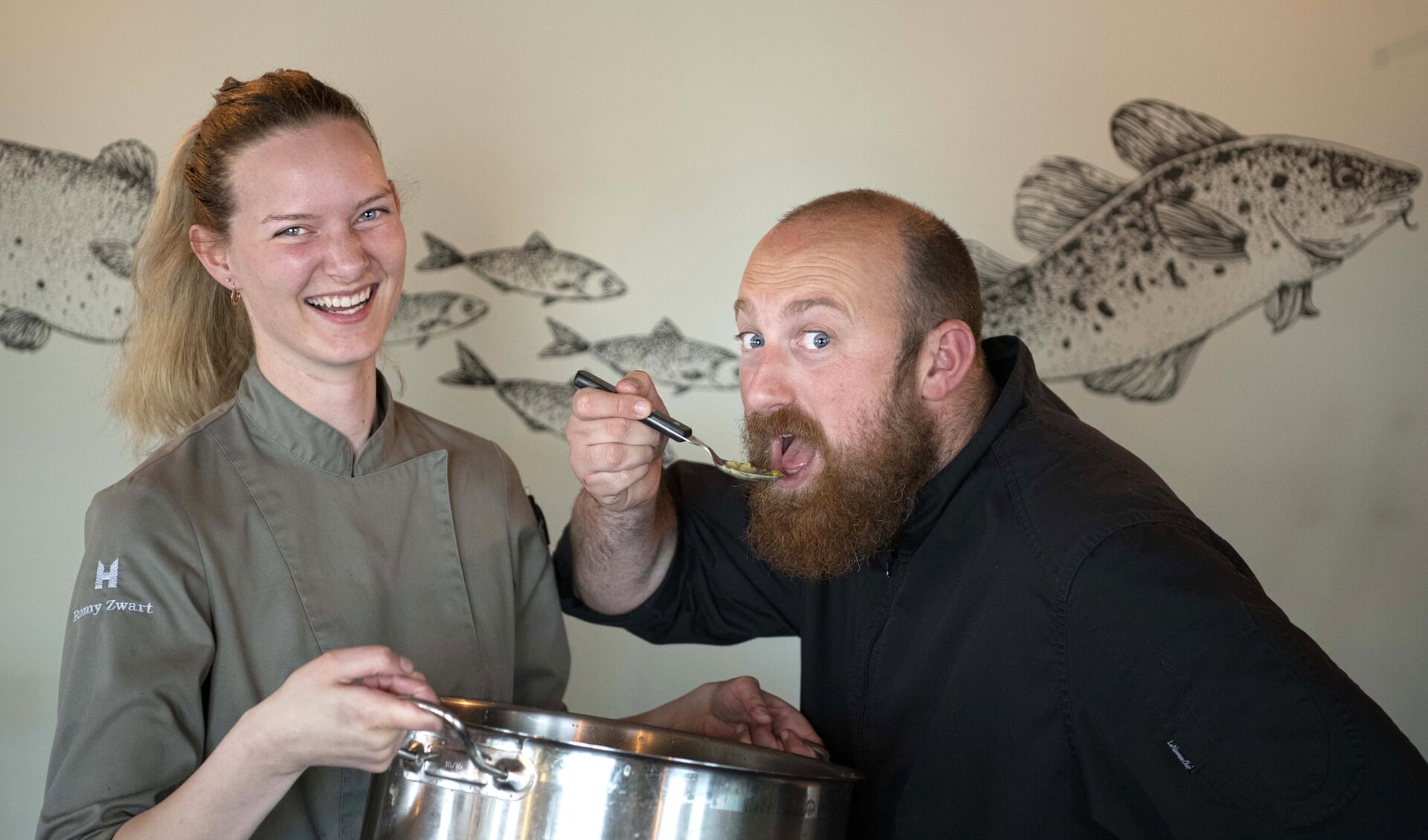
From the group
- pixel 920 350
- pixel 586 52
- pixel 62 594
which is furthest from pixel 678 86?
pixel 62 594

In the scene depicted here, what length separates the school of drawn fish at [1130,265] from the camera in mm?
2635

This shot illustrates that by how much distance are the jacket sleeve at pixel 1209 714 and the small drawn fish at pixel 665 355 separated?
4.87 feet

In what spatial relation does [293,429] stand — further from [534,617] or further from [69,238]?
[69,238]

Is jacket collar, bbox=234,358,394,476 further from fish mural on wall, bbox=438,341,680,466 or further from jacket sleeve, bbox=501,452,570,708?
fish mural on wall, bbox=438,341,680,466

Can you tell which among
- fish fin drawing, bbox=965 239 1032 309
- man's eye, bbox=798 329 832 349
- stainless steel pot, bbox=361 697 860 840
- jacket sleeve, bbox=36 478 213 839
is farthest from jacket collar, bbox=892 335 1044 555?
fish fin drawing, bbox=965 239 1032 309

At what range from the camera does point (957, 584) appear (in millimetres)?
1452

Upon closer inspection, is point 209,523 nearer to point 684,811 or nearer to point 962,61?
point 684,811

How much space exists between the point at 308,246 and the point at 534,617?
607mm

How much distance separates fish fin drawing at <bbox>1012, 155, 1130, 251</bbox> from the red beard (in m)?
1.30

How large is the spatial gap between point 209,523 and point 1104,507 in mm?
1011

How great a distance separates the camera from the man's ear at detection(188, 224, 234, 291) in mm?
1485

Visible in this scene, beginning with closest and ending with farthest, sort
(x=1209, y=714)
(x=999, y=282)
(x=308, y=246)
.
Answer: (x=1209, y=714) → (x=308, y=246) → (x=999, y=282)

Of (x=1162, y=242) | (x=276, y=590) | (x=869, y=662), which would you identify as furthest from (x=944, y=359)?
(x=1162, y=242)

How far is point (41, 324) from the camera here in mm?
2459
